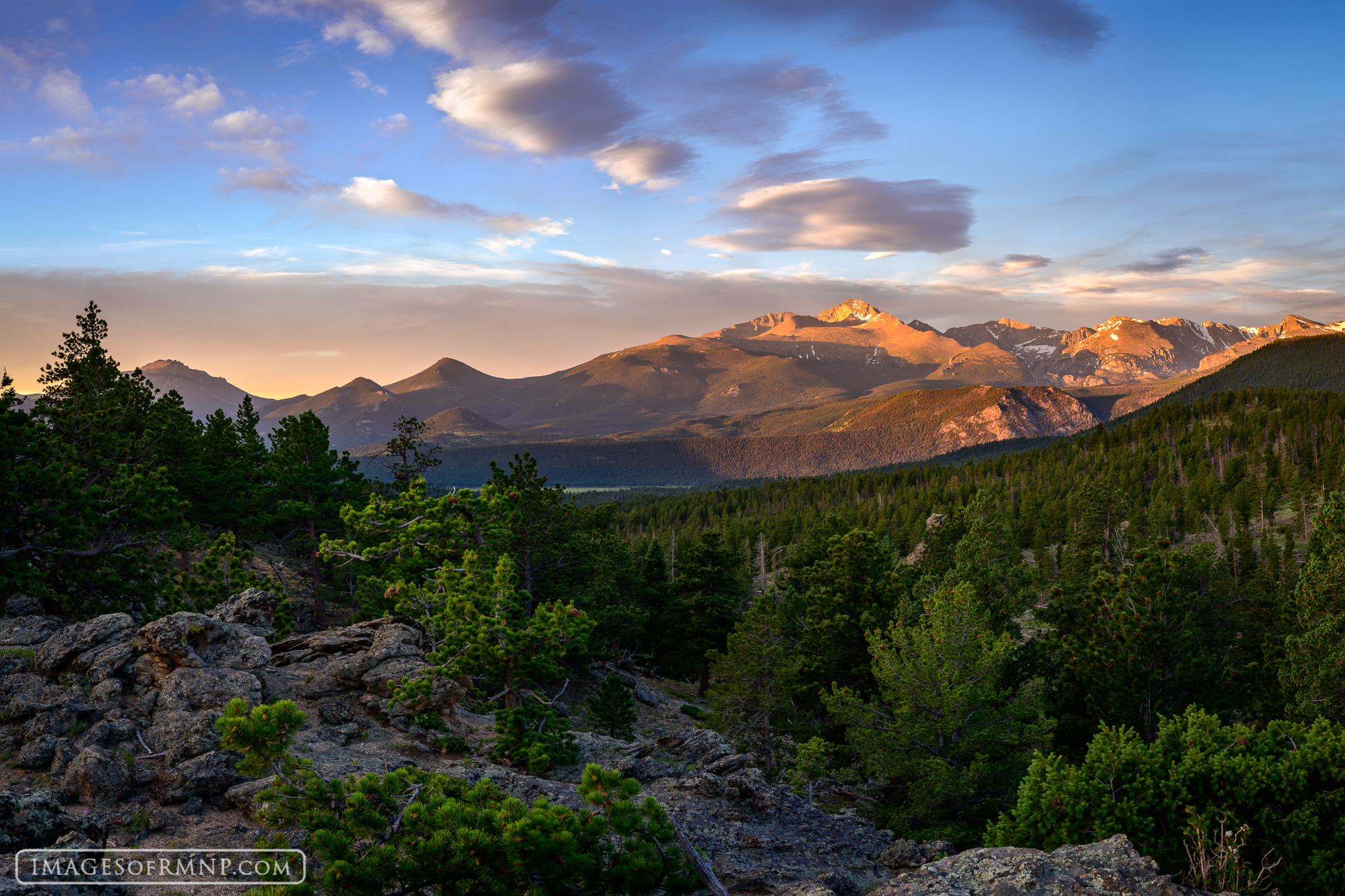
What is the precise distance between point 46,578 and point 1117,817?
31.9 m

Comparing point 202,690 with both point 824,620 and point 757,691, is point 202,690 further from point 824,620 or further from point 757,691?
point 824,620

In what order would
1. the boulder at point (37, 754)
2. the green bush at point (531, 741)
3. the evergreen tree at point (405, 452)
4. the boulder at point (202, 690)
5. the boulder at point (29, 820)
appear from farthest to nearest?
1. the evergreen tree at point (405, 452)
2. the green bush at point (531, 741)
3. the boulder at point (202, 690)
4. the boulder at point (37, 754)
5. the boulder at point (29, 820)

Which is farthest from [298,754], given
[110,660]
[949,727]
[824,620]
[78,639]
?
[824,620]

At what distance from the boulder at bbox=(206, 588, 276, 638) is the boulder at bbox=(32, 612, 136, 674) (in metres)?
4.34

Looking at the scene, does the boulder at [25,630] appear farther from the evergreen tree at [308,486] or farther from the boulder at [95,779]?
the evergreen tree at [308,486]

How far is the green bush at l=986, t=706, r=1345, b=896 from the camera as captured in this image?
13.8 meters

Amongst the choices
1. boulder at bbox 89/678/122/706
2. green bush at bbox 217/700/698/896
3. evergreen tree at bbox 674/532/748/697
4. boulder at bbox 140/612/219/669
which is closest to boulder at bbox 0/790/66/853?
green bush at bbox 217/700/698/896

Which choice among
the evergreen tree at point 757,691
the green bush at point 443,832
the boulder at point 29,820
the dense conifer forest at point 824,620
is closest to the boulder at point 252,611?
the dense conifer forest at point 824,620

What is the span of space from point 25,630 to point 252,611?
18.4 feet

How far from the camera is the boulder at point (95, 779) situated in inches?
502

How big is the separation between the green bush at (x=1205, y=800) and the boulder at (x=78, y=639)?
861 inches

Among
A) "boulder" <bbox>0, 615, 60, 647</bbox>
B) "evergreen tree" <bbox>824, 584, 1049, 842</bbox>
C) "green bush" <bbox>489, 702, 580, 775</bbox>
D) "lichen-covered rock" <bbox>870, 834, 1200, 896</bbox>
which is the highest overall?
"boulder" <bbox>0, 615, 60, 647</bbox>

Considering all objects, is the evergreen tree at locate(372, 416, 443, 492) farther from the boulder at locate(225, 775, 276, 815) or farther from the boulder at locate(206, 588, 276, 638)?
the boulder at locate(225, 775, 276, 815)

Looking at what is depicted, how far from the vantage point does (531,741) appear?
1809 centimetres
